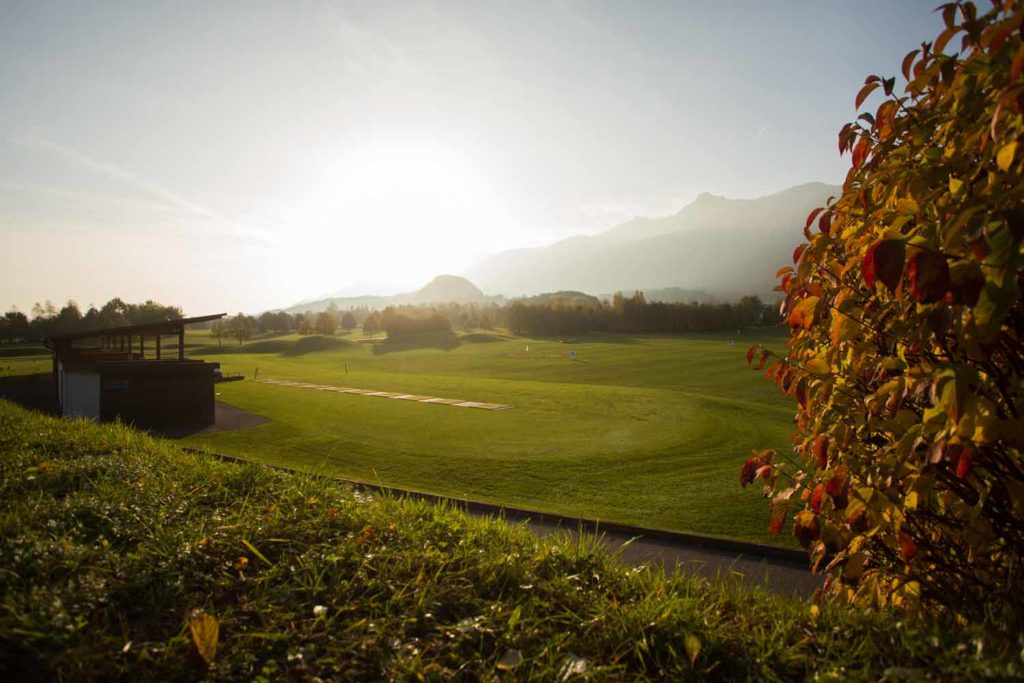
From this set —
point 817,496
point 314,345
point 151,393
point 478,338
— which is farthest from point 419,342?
point 817,496

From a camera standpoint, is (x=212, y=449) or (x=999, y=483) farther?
(x=212, y=449)

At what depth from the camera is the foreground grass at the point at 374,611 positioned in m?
2.55

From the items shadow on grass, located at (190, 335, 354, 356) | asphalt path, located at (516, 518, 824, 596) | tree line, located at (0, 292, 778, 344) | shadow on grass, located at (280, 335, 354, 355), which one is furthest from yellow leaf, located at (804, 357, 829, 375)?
tree line, located at (0, 292, 778, 344)

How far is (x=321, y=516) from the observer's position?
4.19 m

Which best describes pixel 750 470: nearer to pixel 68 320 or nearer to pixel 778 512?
pixel 778 512

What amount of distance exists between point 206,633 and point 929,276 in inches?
139

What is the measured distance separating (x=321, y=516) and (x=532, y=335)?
3919 inches

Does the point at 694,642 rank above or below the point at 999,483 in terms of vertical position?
below

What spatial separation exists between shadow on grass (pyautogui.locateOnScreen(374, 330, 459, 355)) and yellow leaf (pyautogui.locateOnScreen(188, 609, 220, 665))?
238 ft

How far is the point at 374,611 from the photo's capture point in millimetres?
3027

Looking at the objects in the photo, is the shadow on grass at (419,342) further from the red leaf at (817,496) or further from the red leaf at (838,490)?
A: the red leaf at (838,490)

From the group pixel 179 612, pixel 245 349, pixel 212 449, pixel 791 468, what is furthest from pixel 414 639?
pixel 245 349

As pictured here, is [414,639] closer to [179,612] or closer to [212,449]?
[179,612]

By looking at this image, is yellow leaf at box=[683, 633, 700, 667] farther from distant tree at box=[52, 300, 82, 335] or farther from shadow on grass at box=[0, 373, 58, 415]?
distant tree at box=[52, 300, 82, 335]
